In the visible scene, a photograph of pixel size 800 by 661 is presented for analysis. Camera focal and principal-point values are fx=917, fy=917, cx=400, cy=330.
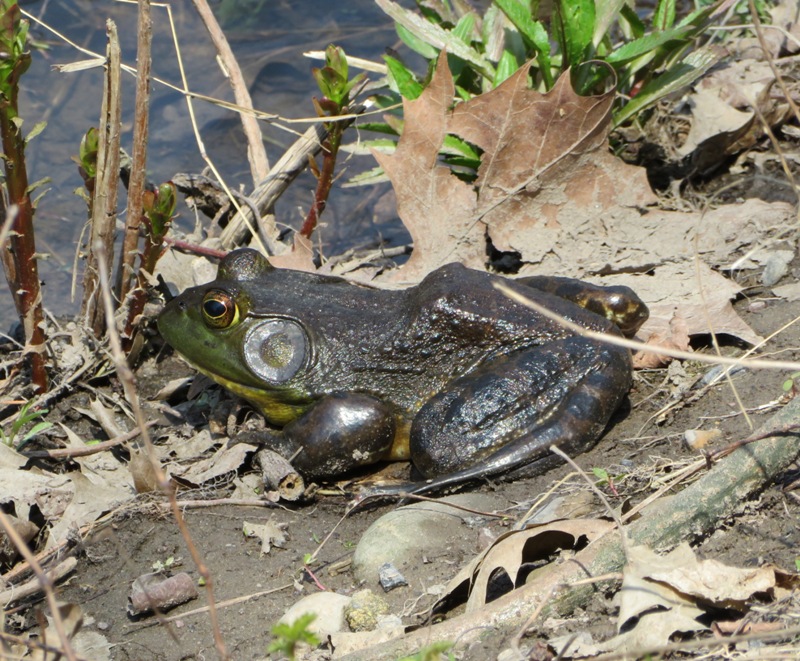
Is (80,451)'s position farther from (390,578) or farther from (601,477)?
(601,477)

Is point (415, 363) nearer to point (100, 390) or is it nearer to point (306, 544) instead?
point (306, 544)

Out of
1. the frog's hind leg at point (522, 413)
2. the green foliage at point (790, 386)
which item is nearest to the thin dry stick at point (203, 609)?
the frog's hind leg at point (522, 413)

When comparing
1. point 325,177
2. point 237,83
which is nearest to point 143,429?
point 325,177

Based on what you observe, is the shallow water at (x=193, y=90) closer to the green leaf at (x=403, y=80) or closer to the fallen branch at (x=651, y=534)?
the green leaf at (x=403, y=80)

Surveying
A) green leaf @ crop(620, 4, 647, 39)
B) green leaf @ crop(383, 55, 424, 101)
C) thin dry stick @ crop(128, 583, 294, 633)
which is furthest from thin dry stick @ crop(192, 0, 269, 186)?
thin dry stick @ crop(128, 583, 294, 633)

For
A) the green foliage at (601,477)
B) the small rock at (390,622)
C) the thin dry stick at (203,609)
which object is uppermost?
the green foliage at (601,477)
